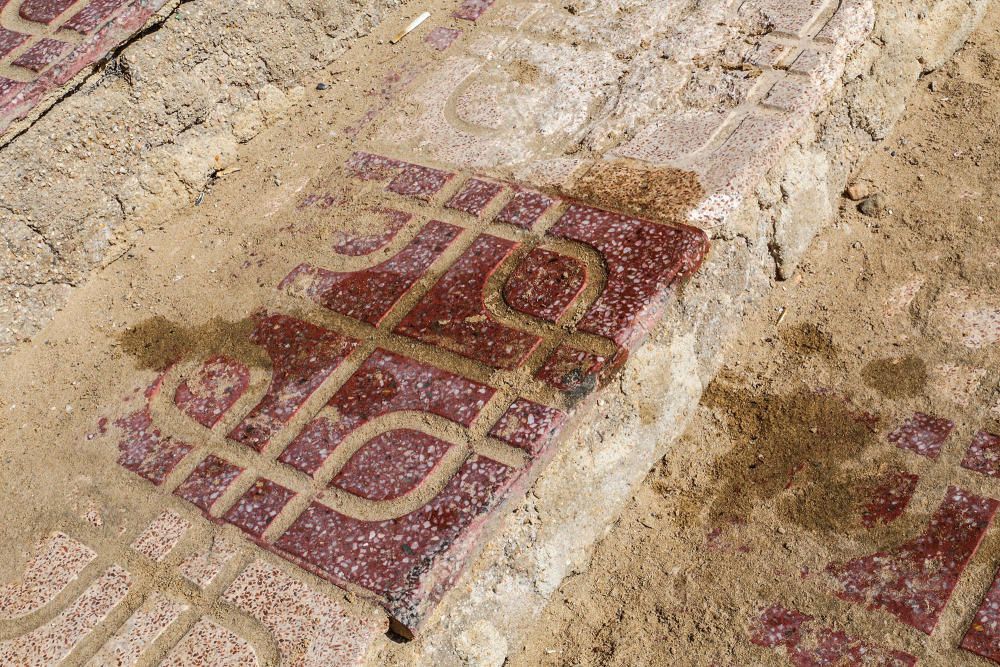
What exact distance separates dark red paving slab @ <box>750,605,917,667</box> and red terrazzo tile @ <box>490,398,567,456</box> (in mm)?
598

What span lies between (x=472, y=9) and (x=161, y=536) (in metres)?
2.23

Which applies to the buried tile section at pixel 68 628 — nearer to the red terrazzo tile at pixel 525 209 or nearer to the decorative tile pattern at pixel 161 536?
the decorative tile pattern at pixel 161 536

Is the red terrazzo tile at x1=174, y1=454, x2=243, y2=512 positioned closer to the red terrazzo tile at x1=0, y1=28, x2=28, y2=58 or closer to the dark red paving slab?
the dark red paving slab

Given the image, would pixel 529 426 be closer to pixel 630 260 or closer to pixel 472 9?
pixel 630 260

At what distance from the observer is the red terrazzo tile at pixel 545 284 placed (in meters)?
2.47

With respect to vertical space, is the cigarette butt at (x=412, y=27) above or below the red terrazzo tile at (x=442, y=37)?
above

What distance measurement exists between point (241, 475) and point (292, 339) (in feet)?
1.40

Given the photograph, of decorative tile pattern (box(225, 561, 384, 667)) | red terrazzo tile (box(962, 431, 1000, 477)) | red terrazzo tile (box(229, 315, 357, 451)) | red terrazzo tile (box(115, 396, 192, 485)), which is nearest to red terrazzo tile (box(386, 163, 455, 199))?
red terrazzo tile (box(229, 315, 357, 451))

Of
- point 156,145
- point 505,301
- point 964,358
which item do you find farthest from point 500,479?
point 156,145

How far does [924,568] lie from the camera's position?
2.14m

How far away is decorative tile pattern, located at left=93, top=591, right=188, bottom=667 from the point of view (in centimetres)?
205

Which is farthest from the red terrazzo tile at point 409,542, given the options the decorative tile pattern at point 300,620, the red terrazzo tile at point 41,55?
the red terrazzo tile at point 41,55

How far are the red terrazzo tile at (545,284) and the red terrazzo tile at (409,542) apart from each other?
45 centimetres

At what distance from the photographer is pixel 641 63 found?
3.18m
